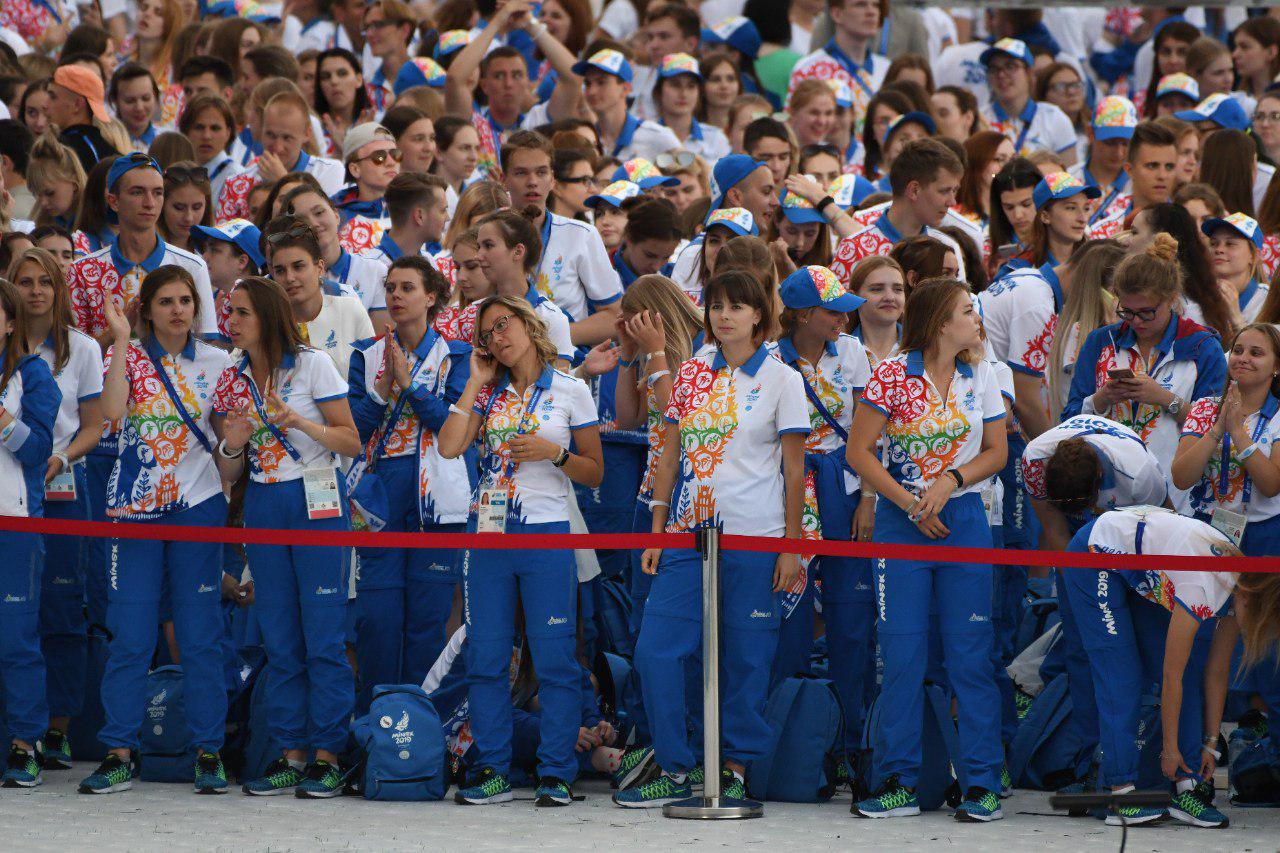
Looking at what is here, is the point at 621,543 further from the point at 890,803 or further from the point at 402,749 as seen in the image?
the point at 890,803

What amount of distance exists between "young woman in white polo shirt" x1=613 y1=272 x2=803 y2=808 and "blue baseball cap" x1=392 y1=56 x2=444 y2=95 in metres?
6.36

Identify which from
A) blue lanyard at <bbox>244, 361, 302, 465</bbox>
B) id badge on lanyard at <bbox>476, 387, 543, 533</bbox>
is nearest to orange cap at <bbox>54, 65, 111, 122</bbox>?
blue lanyard at <bbox>244, 361, 302, 465</bbox>

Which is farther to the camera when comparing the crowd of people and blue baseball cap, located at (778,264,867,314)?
blue baseball cap, located at (778,264,867,314)

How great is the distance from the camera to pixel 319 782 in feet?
25.8

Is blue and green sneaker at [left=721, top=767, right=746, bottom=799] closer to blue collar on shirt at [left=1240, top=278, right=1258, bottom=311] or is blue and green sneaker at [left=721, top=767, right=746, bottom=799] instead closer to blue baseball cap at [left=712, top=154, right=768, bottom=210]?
blue baseball cap at [left=712, top=154, right=768, bottom=210]

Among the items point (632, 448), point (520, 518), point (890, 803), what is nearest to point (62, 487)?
point (520, 518)

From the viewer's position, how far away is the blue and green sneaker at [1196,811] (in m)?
7.17

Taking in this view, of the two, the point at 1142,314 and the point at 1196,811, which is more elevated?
the point at 1142,314

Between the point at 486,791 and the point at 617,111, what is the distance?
6587 millimetres

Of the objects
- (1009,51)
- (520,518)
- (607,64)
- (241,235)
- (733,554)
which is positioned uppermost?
(1009,51)

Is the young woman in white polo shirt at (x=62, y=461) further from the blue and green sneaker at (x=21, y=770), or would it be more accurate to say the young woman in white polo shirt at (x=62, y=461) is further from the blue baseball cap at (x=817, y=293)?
the blue baseball cap at (x=817, y=293)

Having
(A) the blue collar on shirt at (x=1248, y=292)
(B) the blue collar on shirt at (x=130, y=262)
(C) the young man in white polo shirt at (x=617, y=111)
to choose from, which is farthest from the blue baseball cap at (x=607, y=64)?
(A) the blue collar on shirt at (x=1248, y=292)

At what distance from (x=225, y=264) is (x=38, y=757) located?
8.83ft

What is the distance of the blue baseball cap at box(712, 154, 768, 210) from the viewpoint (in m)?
10.1
